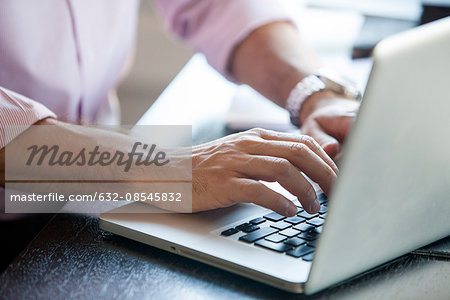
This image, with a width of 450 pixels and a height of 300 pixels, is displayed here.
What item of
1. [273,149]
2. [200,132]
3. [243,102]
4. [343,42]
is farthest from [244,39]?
[273,149]

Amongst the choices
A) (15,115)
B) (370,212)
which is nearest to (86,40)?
(15,115)

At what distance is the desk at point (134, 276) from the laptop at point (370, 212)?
0.03 feet

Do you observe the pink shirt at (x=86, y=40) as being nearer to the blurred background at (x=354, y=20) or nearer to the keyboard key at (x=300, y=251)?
the blurred background at (x=354, y=20)

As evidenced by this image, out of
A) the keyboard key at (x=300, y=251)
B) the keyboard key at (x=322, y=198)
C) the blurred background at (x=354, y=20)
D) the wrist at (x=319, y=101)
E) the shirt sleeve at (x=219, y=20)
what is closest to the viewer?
the keyboard key at (x=300, y=251)

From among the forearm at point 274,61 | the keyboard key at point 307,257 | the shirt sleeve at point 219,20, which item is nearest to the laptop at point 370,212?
the keyboard key at point 307,257

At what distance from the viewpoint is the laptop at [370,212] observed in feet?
1.24

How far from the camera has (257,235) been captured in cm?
52

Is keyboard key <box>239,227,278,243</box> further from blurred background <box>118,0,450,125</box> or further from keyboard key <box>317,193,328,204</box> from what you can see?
blurred background <box>118,0,450,125</box>

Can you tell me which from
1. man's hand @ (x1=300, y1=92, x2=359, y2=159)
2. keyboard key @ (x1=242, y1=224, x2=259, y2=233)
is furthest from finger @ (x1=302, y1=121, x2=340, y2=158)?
keyboard key @ (x1=242, y1=224, x2=259, y2=233)

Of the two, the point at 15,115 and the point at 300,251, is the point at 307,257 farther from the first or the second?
the point at 15,115

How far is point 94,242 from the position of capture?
1.77ft

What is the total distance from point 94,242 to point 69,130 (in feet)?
0.58

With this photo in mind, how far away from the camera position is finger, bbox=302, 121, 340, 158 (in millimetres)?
Result: 709

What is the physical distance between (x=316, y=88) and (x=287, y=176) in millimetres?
327
